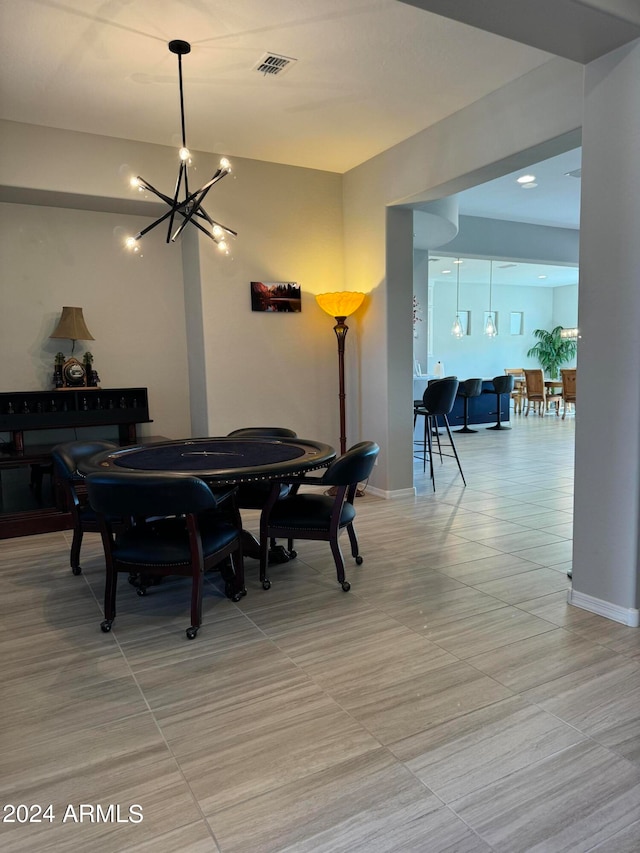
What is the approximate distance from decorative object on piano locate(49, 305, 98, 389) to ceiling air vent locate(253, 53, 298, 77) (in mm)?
2515

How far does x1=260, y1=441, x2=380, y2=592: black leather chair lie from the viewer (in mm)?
3182

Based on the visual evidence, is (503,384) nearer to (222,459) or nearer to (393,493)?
(393,493)

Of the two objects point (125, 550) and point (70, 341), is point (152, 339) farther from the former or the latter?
point (125, 550)

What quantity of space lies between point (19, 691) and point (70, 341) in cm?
351

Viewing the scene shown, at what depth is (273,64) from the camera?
11.6 feet

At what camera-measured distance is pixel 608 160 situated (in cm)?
272

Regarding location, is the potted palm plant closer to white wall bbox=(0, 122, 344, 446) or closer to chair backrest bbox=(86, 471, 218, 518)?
white wall bbox=(0, 122, 344, 446)

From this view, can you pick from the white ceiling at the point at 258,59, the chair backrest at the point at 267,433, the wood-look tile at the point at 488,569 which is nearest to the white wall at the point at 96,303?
the white ceiling at the point at 258,59

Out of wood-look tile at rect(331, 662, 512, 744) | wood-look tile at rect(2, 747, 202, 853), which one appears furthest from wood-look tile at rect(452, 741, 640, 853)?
wood-look tile at rect(2, 747, 202, 853)

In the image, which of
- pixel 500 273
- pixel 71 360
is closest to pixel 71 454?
pixel 71 360

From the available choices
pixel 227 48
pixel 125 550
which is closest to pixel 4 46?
pixel 227 48

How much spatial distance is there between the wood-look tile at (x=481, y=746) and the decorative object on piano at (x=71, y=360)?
13.5 ft

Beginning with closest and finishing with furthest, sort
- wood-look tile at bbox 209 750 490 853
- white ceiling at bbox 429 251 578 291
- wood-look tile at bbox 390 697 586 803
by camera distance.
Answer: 1. wood-look tile at bbox 209 750 490 853
2. wood-look tile at bbox 390 697 586 803
3. white ceiling at bbox 429 251 578 291

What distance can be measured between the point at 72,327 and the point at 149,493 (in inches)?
115
